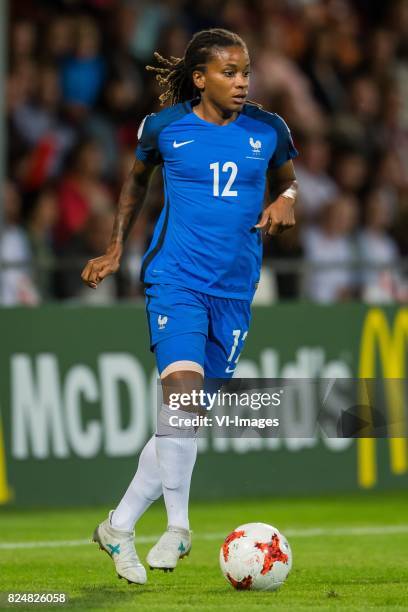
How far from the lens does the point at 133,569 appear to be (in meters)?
6.77

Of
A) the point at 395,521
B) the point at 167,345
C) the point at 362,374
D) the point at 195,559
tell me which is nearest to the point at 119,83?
the point at 362,374

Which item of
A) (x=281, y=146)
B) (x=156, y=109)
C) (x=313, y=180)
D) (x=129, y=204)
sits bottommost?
(x=313, y=180)

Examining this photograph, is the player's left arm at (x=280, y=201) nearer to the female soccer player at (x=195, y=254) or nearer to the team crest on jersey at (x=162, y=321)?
the female soccer player at (x=195, y=254)

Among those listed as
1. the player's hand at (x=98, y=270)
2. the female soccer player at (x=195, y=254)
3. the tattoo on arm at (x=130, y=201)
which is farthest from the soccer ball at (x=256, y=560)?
the tattoo on arm at (x=130, y=201)

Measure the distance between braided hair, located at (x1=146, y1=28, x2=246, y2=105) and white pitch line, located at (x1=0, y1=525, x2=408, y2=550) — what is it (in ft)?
10.1

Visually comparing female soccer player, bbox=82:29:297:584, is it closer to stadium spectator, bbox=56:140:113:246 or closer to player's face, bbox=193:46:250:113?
player's face, bbox=193:46:250:113

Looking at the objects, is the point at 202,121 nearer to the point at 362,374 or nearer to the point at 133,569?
the point at 133,569

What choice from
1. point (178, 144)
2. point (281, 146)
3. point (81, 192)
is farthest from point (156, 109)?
point (178, 144)

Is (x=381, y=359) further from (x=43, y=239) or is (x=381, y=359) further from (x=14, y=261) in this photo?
(x=14, y=261)

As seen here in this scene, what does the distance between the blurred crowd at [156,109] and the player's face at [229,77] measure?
462 cm

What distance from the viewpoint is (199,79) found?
687 cm

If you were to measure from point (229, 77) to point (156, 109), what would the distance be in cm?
722

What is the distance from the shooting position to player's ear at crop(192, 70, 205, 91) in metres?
6.85

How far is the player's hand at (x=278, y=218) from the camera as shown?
6.44 metres
